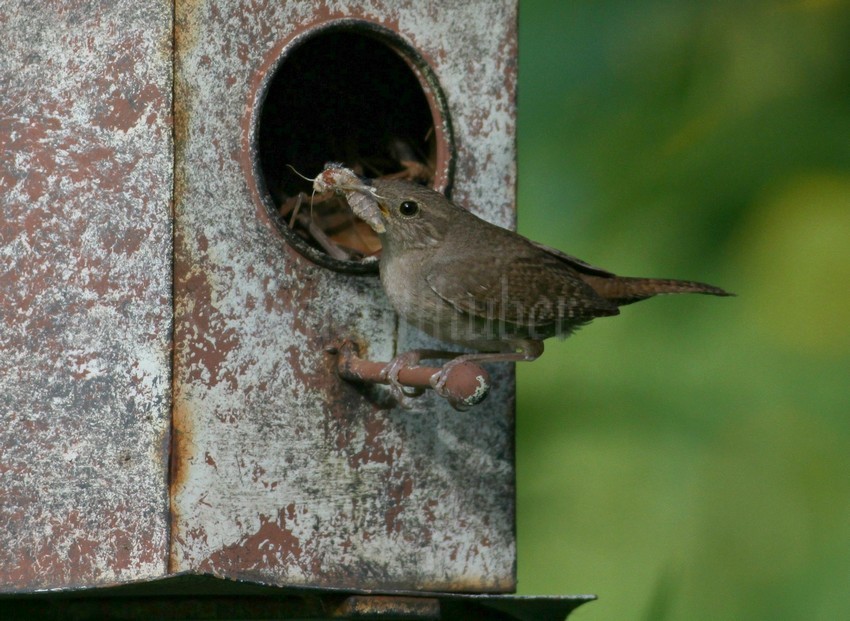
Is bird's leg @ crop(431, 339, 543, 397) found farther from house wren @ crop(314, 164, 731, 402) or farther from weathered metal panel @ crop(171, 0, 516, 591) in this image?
weathered metal panel @ crop(171, 0, 516, 591)

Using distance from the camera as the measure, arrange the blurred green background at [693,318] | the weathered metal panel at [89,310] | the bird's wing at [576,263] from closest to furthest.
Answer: the weathered metal panel at [89,310] < the bird's wing at [576,263] < the blurred green background at [693,318]

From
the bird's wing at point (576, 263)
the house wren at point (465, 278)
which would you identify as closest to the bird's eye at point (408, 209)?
the house wren at point (465, 278)

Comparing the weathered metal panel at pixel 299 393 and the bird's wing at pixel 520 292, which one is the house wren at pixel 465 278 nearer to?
the bird's wing at pixel 520 292

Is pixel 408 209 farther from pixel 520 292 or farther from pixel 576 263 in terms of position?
pixel 576 263

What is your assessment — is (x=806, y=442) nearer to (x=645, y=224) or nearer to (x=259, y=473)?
(x=645, y=224)

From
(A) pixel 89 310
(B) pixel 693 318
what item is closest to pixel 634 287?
(B) pixel 693 318

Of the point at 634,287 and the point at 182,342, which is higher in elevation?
the point at 634,287

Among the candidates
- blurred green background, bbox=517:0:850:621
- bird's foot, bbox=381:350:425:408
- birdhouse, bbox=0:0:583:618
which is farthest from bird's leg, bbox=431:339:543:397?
blurred green background, bbox=517:0:850:621
